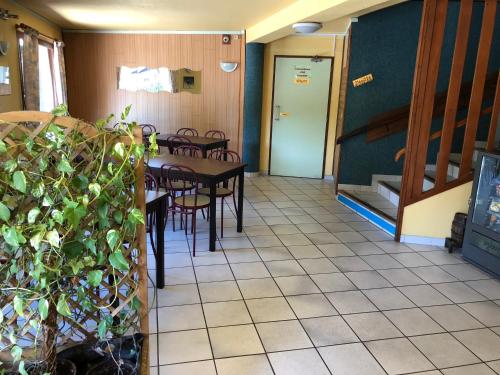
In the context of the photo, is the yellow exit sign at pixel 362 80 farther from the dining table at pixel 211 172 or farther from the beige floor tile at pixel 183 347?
the beige floor tile at pixel 183 347

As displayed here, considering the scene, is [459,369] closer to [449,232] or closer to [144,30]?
[449,232]

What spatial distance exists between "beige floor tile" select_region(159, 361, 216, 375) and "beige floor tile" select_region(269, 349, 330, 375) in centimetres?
35

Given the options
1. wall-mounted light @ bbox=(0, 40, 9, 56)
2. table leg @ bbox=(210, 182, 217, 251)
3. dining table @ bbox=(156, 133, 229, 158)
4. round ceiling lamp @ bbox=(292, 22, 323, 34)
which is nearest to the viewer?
table leg @ bbox=(210, 182, 217, 251)

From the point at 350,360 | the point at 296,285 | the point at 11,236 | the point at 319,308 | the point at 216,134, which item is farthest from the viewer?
the point at 216,134

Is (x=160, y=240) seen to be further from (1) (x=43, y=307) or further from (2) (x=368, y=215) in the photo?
(2) (x=368, y=215)

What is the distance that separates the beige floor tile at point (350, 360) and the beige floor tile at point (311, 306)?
1.17ft

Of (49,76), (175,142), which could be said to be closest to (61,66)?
(49,76)

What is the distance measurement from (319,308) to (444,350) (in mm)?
794

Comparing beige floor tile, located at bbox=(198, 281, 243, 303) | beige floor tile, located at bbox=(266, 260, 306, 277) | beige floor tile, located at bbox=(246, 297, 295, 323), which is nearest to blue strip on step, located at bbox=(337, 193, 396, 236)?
beige floor tile, located at bbox=(266, 260, 306, 277)

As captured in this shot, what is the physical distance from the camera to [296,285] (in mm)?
3045

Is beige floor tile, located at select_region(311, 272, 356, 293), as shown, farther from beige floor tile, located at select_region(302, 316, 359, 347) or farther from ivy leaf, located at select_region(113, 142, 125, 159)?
ivy leaf, located at select_region(113, 142, 125, 159)

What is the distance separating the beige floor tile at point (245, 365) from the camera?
2.09 meters

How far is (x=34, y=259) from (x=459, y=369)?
221cm

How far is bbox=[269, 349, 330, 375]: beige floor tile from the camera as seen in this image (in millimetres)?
2105
